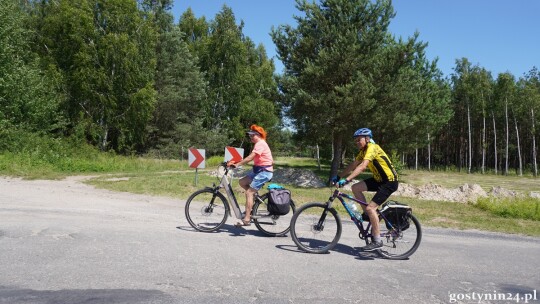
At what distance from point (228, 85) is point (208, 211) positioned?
132ft

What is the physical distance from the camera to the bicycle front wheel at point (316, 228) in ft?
19.9

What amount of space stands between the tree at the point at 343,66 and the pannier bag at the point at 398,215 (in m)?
13.8

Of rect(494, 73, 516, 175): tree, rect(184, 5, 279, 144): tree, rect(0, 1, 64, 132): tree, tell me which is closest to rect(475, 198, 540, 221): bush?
rect(0, 1, 64, 132): tree

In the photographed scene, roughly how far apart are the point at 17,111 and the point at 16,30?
6.39 metres

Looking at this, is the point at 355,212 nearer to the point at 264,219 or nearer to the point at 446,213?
the point at 264,219

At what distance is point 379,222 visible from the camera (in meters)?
6.02

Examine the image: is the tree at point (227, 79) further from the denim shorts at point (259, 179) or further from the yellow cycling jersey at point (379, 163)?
the yellow cycling jersey at point (379, 163)

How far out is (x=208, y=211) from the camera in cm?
730

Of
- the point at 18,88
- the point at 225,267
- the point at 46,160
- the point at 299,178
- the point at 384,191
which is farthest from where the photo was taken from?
the point at 18,88

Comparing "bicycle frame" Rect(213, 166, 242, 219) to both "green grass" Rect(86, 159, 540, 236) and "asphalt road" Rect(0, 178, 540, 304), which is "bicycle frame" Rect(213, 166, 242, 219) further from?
"green grass" Rect(86, 159, 540, 236)

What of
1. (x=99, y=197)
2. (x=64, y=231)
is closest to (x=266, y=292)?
(x=64, y=231)

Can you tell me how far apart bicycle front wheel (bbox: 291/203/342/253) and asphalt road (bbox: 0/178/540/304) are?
0.80ft

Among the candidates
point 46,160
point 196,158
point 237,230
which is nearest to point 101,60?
point 46,160

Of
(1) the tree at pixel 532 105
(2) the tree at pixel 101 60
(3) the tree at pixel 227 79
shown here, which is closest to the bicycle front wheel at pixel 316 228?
(2) the tree at pixel 101 60
